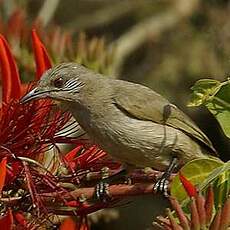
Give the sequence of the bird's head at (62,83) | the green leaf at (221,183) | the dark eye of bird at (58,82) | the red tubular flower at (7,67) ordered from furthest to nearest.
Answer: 1. the dark eye of bird at (58,82)
2. the bird's head at (62,83)
3. the red tubular flower at (7,67)
4. the green leaf at (221,183)

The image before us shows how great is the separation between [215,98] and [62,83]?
624 millimetres

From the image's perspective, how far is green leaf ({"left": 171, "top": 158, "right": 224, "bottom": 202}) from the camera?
1456mm

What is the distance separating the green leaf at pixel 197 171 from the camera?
1.46 metres

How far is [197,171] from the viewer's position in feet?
4.82

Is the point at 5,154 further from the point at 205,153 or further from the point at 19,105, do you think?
the point at 205,153

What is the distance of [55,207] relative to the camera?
1.68 metres

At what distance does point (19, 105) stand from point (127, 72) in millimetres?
3924

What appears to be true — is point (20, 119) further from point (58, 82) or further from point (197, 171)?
point (197, 171)

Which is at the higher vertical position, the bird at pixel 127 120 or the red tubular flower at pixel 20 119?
the red tubular flower at pixel 20 119

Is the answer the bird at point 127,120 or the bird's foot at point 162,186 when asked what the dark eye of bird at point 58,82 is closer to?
the bird at point 127,120

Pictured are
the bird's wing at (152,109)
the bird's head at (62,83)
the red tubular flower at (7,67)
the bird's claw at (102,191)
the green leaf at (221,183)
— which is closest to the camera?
the green leaf at (221,183)

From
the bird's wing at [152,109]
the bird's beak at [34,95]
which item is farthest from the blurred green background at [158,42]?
the bird's beak at [34,95]

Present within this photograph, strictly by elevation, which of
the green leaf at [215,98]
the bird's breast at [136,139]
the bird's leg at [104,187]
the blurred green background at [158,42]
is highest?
the green leaf at [215,98]

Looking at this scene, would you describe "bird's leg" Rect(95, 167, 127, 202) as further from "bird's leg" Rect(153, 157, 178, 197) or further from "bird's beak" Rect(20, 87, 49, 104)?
"bird's beak" Rect(20, 87, 49, 104)
